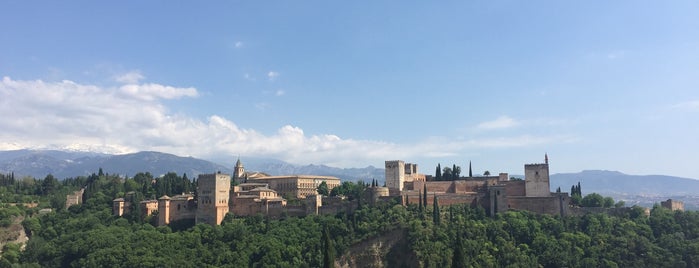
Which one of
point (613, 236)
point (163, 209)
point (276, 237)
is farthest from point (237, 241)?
point (613, 236)

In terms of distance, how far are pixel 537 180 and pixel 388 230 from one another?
1862cm

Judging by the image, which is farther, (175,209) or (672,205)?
Result: (175,209)

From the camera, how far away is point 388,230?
55.5 m

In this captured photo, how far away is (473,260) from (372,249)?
10.5 meters

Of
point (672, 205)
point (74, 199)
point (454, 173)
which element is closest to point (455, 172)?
point (454, 173)

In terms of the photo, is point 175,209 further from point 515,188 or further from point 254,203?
point 515,188

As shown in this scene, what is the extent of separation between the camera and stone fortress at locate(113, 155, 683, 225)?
61062 millimetres

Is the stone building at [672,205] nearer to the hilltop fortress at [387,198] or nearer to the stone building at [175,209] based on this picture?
the hilltop fortress at [387,198]

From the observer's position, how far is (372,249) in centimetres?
5538

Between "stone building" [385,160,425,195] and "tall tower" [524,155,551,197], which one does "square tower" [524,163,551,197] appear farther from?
"stone building" [385,160,425,195]

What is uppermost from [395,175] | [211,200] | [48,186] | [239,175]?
[239,175]

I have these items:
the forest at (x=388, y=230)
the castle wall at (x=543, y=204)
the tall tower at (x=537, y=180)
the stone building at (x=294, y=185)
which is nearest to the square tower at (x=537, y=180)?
the tall tower at (x=537, y=180)

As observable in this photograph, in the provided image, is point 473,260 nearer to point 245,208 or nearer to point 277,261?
point 277,261

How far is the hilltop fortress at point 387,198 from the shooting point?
61156 mm
